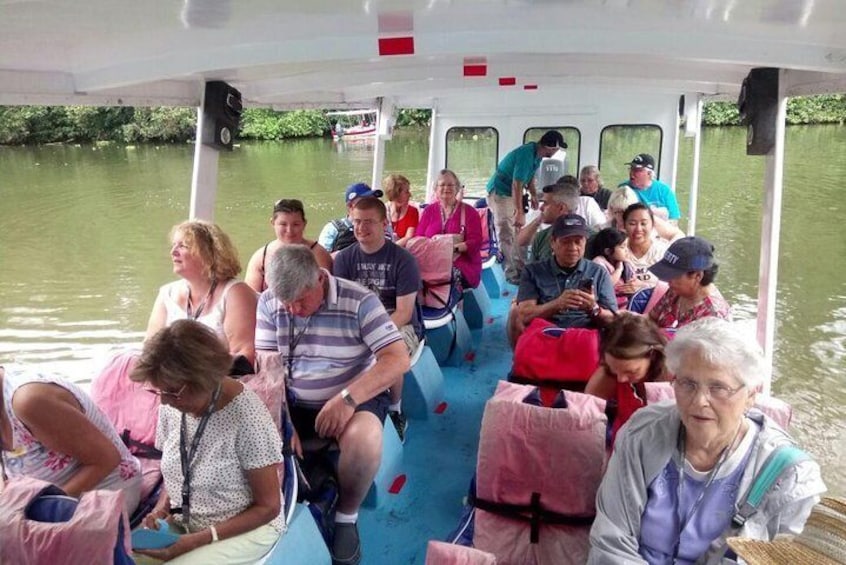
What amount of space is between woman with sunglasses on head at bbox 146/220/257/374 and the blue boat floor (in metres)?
0.96

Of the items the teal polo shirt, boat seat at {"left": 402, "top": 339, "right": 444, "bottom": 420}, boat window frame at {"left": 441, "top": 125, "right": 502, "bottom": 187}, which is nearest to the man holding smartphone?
boat seat at {"left": 402, "top": 339, "right": 444, "bottom": 420}

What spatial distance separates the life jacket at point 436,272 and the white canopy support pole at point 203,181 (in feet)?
4.55

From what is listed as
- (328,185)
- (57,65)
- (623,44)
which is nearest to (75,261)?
(328,185)

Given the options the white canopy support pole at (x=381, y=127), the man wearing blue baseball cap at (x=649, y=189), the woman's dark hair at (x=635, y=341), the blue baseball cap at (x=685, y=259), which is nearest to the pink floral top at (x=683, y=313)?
the blue baseball cap at (x=685, y=259)

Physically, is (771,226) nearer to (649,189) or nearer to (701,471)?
(701,471)

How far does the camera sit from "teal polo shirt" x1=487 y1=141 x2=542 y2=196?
6.23 metres

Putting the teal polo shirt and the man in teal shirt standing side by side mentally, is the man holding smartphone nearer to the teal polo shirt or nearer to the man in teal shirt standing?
the man in teal shirt standing

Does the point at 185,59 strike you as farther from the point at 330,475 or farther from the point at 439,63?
the point at 330,475

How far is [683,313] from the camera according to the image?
292cm

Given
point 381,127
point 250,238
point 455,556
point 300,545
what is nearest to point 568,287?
point 300,545

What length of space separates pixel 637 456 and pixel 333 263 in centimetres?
246

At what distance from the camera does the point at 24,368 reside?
1.93m

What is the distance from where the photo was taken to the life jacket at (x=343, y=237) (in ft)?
14.9

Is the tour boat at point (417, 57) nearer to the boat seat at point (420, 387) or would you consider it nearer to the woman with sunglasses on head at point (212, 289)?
the boat seat at point (420, 387)
